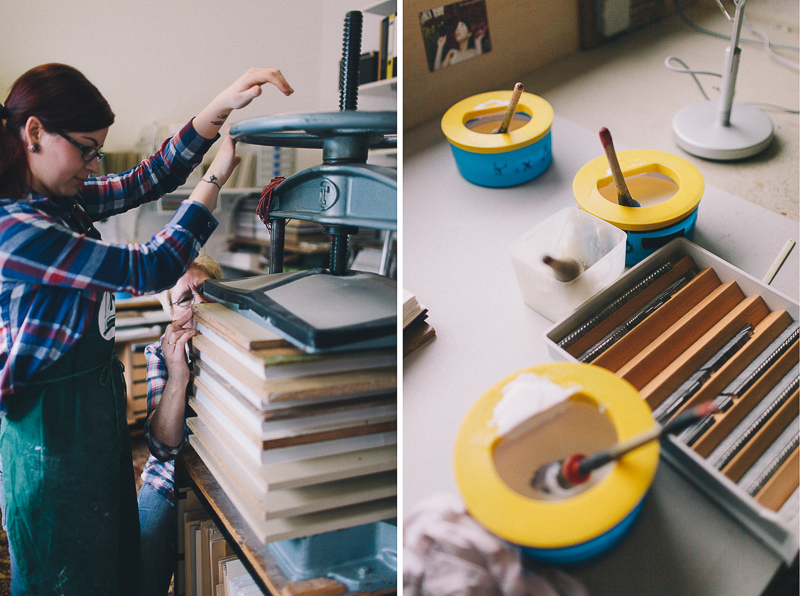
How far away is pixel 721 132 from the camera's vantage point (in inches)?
55.4

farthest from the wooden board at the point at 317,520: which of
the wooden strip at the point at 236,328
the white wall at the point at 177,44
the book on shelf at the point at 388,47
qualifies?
the book on shelf at the point at 388,47

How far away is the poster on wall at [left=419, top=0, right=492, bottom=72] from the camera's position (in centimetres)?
156

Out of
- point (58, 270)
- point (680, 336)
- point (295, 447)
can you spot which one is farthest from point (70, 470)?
point (680, 336)

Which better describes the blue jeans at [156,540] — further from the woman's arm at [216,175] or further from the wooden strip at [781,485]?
the wooden strip at [781,485]

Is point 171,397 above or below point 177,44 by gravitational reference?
below

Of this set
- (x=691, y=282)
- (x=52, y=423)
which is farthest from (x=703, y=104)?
(x=52, y=423)

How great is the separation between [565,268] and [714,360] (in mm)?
274

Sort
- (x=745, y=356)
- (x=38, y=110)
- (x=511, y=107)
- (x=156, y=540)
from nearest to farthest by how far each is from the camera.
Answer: (x=38, y=110) < (x=745, y=356) < (x=156, y=540) < (x=511, y=107)

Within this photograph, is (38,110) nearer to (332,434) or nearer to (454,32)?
(332,434)

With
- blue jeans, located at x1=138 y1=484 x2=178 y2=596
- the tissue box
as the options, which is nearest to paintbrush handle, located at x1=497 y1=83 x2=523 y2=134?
the tissue box

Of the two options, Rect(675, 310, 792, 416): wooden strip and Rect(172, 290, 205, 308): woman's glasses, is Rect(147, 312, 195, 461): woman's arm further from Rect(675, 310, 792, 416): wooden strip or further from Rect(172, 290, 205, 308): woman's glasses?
Result: Rect(675, 310, 792, 416): wooden strip

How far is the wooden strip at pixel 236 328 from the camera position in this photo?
63 cm

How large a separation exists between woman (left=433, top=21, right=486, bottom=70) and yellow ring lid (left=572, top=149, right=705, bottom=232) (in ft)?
2.20

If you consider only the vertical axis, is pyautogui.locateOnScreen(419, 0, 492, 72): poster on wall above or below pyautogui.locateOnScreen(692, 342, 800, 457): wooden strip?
above
